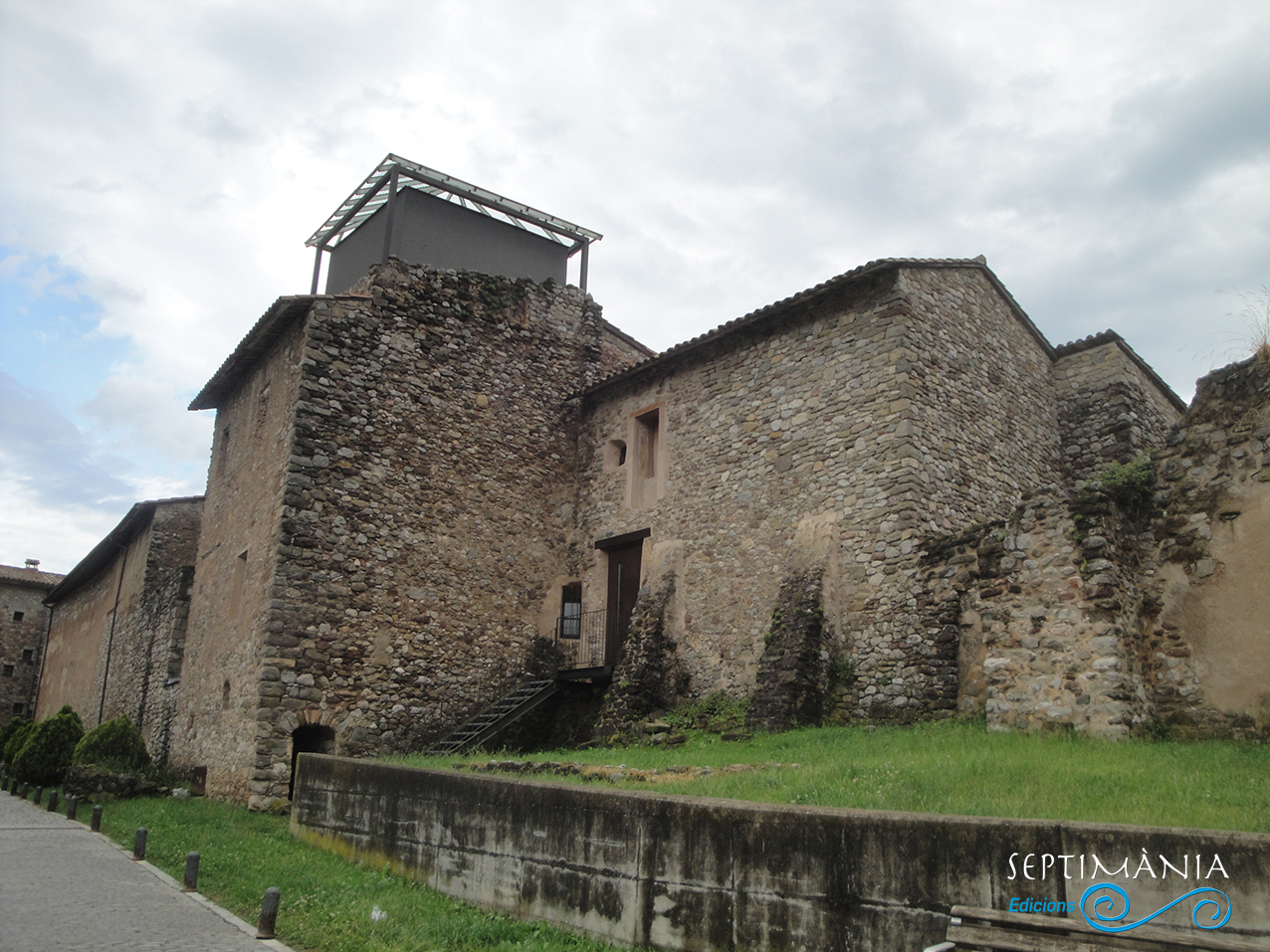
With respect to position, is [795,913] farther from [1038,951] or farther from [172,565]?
[172,565]

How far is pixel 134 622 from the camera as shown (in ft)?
72.2

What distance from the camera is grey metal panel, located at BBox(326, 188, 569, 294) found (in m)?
17.2

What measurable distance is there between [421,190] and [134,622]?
517 inches

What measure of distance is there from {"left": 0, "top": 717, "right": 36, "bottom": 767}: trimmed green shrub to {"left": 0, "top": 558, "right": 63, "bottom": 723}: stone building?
1414 centimetres

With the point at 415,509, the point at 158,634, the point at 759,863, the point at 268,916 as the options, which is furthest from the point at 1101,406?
the point at 158,634

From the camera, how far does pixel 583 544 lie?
53.6ft

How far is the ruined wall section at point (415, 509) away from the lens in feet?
43.2

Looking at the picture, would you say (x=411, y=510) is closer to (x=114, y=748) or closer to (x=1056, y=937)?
(x=114, y=748)

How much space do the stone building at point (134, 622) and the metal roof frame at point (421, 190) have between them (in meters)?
7.86

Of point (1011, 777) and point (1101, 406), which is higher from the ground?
point (1101, 406)

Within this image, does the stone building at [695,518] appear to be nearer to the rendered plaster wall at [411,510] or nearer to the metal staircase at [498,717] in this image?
the rendered plaster wall at [411,510]

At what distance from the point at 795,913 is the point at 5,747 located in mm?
22792


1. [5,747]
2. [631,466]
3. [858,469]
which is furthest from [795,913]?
[5,747]

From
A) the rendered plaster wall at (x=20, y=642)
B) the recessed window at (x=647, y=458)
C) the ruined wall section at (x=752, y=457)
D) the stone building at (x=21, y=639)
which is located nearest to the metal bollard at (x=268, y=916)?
the ruined wall section at (x=752, y=457)
